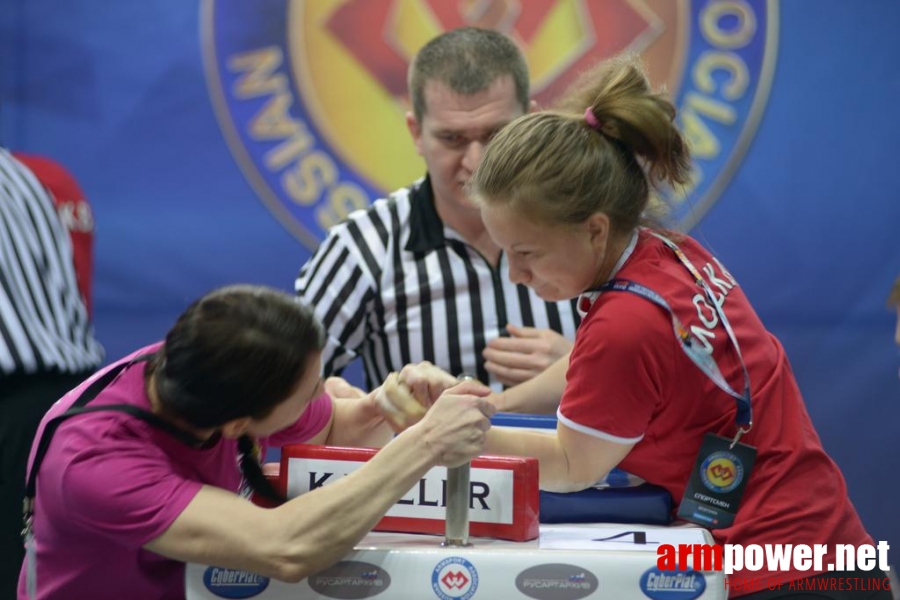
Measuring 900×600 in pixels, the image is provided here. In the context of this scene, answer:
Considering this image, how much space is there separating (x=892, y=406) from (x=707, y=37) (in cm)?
117

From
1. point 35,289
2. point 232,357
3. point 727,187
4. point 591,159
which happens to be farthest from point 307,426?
point 727,187

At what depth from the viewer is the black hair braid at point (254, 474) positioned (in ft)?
6.11

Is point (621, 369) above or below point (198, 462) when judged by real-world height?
above

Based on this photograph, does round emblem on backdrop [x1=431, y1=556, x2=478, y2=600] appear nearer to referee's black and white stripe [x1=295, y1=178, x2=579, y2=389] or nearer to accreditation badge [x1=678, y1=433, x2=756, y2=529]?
accreditation badge [x1=678, y1=433, x2=756, y2=529]

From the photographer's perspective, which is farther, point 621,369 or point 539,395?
point 539,395

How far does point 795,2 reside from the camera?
3445 mm

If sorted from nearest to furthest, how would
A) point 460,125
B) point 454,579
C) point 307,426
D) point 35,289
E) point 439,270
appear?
1. point 454,579
2. point 307,426
3. point 35,289
4. point 460,125
5. point 439,270

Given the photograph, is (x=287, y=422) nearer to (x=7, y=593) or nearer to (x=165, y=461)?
(x=165, y=461)

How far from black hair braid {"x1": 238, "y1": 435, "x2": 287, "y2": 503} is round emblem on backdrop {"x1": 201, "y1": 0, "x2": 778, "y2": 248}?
1.73m

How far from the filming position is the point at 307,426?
2.15 m

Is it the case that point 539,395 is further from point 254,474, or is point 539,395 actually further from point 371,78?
point 371,78

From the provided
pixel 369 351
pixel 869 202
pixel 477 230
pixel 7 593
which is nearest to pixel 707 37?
pixel 869 202

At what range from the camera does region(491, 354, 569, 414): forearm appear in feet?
8.60

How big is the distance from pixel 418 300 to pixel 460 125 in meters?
0.43
